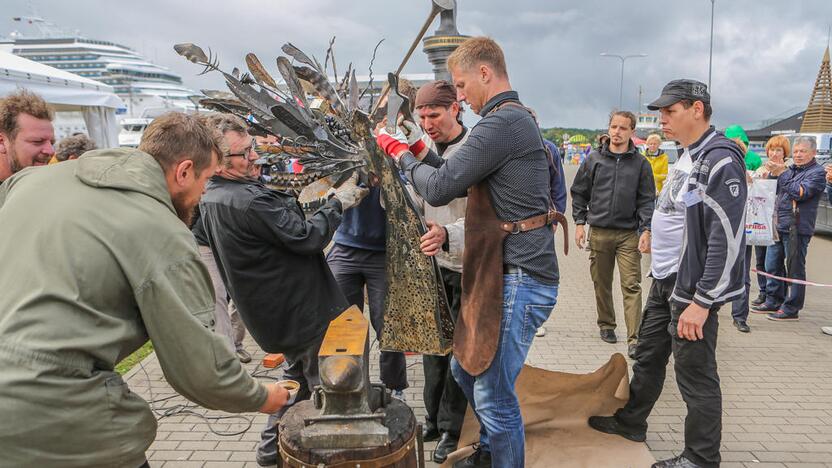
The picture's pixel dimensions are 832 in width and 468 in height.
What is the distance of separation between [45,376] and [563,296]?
638 centimetres

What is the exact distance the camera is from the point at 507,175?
7.67ft

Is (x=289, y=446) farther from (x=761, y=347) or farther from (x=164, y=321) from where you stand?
(x=761, y=347)

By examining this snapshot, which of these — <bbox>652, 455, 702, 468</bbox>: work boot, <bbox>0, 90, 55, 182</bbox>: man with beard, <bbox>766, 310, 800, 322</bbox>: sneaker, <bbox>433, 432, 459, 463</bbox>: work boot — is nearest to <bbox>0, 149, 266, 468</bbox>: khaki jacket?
<bbox>0, 90, 55, 182</bbox>: man with beard

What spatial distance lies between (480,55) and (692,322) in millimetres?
1624

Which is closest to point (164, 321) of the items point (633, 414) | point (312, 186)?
point (312, 186)

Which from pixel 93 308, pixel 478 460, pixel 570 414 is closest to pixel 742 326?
pixel 570 414

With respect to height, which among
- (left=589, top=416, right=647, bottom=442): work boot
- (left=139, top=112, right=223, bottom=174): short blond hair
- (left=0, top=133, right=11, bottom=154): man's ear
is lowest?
(left=589, top=416, right=647, bottom=442): work boot

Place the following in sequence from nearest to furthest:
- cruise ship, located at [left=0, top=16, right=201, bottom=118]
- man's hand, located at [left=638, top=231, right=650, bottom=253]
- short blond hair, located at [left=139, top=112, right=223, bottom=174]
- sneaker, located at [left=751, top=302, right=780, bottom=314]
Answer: short blond hair, located at [left=139, top=112, right=223, bottom=174]
man's hand, located at [left=638, top=231, right=650, bottom=253]
sneaker, located at [left=751, top=302, right=780, bottom=314]
cruise ship, located at [left=0, top=16, right=201, bottom=118]

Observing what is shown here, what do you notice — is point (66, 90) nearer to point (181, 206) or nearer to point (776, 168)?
point (181, 206)

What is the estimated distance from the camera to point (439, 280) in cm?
269

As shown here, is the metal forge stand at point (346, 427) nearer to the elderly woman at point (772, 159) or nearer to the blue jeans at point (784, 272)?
the blue jeans at point (784, 272)

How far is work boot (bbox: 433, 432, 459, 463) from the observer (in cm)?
326

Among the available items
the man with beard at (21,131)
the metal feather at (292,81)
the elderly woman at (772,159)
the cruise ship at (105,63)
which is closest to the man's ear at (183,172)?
the metal feather at (292,81)

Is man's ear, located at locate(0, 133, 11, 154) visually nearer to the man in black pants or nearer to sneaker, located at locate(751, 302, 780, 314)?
the man in black pants
